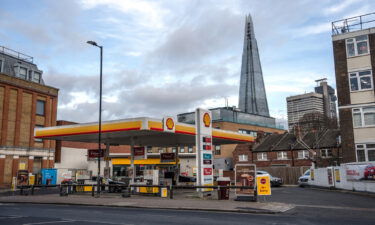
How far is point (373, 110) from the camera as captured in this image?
28750 millimetres

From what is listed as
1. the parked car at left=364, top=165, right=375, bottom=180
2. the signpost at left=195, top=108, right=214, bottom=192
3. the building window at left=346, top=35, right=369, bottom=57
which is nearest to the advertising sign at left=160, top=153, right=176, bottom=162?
the signpost at left=195, top=108, right=214, bottom=192

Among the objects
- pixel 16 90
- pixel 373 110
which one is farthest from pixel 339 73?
pixel 16 90

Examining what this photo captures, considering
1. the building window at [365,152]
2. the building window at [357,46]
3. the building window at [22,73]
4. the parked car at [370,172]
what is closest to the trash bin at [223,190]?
the parked car at [370,172]

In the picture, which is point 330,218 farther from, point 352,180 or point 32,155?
point 32,155

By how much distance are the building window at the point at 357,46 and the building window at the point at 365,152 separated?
7524mm

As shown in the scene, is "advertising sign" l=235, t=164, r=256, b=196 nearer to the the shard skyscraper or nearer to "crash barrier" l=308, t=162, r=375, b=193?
"crash barrier" l=308, t=162, r=375, b=193

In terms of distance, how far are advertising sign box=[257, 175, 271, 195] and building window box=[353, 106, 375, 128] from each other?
13971 mm

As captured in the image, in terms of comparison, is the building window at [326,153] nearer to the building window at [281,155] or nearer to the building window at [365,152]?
the building window at [281,155]

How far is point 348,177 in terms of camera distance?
28.0m

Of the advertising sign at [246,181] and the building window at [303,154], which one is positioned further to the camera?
the building window at [303,154]

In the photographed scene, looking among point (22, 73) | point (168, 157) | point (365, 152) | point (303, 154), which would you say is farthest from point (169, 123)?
point (303, 154)

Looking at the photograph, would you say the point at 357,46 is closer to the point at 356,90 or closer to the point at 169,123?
the point at 356,90

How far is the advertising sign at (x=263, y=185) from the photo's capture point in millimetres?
19297

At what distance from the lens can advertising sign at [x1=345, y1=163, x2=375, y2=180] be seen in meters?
24.5
